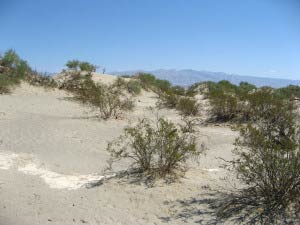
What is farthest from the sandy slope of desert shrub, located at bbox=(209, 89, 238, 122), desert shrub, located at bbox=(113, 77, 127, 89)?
desert shrub, located at bbox=(113, 77, 127, 89)

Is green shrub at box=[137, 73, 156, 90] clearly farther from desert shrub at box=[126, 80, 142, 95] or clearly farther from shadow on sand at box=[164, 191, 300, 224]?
shadow on sand at box=[164, 191, 300, 224]

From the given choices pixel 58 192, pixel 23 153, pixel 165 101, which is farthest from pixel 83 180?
pixel 165 101

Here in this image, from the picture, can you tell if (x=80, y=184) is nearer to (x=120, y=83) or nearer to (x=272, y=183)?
(x=272, y=183)

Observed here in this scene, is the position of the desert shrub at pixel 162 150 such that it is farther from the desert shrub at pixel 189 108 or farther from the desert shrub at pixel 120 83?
the desert shrub at pixel 120 83

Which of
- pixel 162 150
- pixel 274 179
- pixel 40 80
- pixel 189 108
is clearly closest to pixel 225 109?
pixel 189 108

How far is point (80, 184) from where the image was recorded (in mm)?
6883

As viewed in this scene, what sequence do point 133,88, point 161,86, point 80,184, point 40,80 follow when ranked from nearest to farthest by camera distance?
point 80,184 < point 40,80 < point 133,88 < point 161,86

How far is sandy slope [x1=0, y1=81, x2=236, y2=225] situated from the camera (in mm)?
5531

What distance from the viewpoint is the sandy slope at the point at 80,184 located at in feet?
18.1

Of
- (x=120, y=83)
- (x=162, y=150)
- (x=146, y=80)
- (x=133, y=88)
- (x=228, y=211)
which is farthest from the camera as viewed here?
(x=146, y=80)

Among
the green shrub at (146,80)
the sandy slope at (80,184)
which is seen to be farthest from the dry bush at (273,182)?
the green shrub at (146,80)

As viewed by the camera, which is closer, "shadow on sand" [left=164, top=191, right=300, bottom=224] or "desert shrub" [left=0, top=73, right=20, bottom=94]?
"shadow on sand" [left=164, top=191, right=300, bottom=224]

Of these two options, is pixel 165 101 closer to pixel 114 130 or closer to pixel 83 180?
pixel 114 130

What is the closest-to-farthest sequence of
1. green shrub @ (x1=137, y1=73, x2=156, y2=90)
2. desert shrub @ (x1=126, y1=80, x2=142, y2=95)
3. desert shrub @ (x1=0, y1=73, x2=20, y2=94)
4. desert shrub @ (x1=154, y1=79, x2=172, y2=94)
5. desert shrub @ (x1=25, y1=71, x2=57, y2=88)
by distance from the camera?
desert shrub @ (x1=0, y1=73, x2=20, y2=94), desert shrub @ (x1=25, y1=71, x2=57, y2=88), desert shrub @ (x1=126, y1=80, x2=142, y2=95), desert shrub @ (x1=154, y1=79, x2=172, y2=94), green shrub @ (x1=137, y1=73, x2=156, y2=90)
